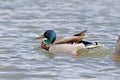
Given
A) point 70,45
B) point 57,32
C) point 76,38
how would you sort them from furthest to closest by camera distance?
1. point 57,32
2. point 70,45
3. point 76,38

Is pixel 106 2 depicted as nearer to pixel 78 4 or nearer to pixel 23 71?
pixel 78 4

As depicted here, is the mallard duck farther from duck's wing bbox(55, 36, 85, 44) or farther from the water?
the water

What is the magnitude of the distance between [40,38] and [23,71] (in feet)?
11.9

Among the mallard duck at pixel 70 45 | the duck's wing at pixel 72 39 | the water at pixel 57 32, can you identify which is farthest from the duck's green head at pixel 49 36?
the duck's wing at pixel 72 39

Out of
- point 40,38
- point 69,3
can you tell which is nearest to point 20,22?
point 40,38

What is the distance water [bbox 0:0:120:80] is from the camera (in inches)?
505

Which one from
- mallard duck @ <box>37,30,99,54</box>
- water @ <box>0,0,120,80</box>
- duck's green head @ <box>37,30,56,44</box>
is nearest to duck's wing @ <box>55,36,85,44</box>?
mallard duck @ <box>37,30,99,54</box>

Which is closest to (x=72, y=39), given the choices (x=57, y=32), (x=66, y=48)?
(x=66, y=48)

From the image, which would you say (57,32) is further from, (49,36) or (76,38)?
(76,38)

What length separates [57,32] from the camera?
1819cm

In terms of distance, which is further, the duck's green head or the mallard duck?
the duck's green head

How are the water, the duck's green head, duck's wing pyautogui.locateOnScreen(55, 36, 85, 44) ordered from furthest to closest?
the duck's green head
duck's wing pyautogui.locateOnScreen(55, 36, 85, 44)
the water

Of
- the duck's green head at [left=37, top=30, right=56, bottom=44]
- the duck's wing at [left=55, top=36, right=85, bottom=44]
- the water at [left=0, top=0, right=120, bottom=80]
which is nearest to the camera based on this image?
the water at [left=0, top=0, right=120, bottom=80]

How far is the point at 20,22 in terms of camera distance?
19.6 m
